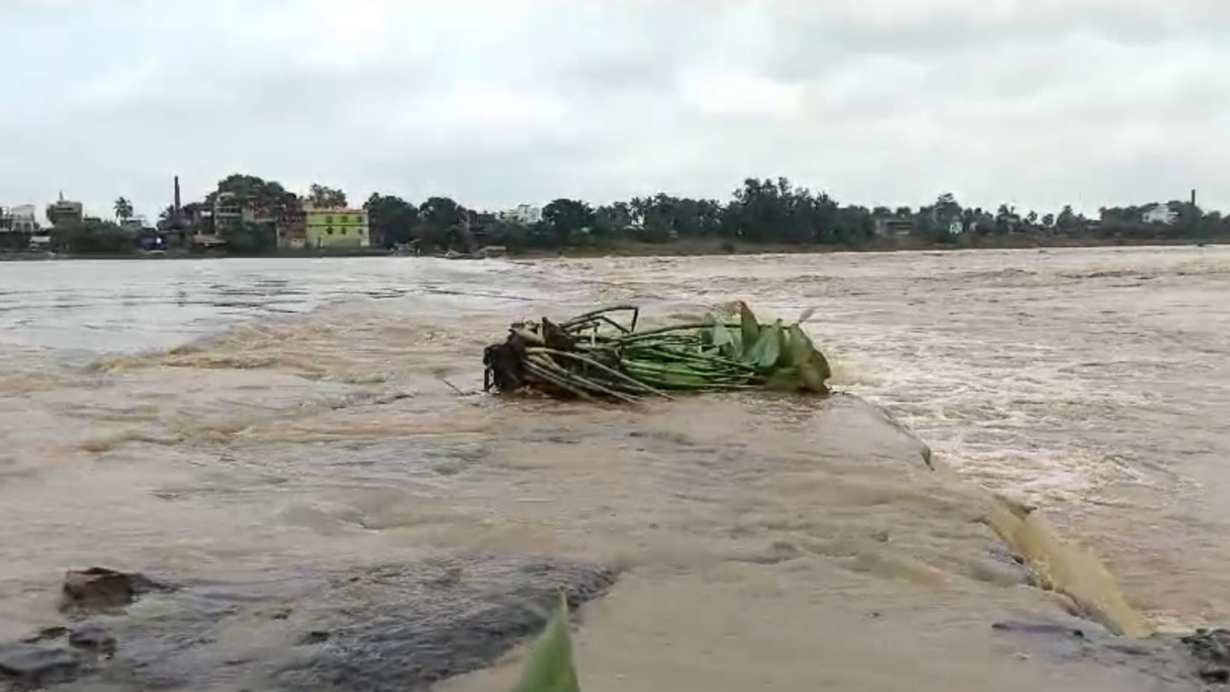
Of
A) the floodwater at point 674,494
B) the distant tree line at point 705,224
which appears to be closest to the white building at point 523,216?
the distant tree line at point 705,224

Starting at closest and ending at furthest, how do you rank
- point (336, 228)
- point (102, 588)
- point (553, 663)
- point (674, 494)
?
point (553, 663) < point (102, 588) < point (674, 494) < point (336, 228)

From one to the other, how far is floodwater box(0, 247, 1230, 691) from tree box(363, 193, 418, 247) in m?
106

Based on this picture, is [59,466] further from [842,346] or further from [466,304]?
[466,304]

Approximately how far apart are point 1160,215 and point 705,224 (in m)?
43.9

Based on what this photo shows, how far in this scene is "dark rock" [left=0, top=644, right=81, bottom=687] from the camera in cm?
238

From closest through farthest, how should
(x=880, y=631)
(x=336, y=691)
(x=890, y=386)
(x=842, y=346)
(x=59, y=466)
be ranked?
(x=336, y=691) < (x=880, y=631) < (x=59, y=466) < (x=890, y=386) < (x=842, y=346)

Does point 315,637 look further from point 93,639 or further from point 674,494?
point 674,494

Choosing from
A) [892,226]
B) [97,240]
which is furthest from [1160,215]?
[97,240]

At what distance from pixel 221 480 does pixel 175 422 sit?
6.68ft

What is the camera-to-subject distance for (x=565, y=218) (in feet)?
349

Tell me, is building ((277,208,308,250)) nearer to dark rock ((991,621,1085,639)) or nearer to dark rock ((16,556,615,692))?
dark rock ((16,556,615,692))

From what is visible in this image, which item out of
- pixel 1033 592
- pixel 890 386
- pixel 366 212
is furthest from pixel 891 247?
pixel 1033 592

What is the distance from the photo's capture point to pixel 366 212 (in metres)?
116

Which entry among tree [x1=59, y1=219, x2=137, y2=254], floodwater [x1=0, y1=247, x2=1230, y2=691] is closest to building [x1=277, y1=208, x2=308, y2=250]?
tree [x1=59, y1=219, x2=137, y2=254]
